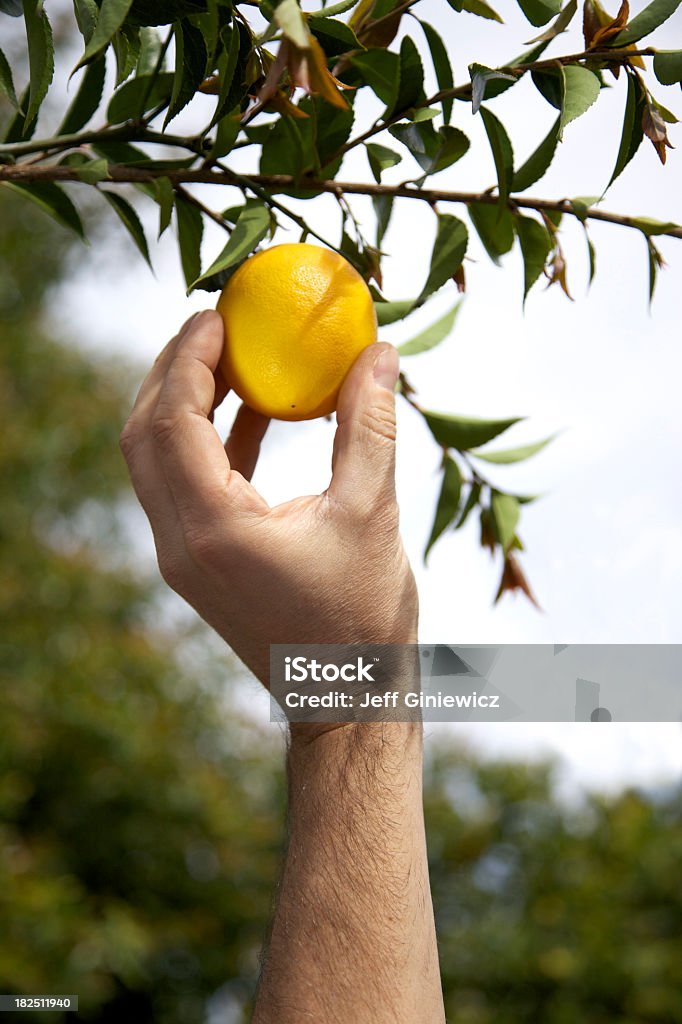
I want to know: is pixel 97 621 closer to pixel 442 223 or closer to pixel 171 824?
pixel 171 824

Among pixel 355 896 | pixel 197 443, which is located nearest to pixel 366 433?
pixel 197 443

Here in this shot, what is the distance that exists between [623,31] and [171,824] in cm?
370

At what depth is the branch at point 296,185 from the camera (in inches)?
21.7

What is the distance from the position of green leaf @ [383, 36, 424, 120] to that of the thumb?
156 mm

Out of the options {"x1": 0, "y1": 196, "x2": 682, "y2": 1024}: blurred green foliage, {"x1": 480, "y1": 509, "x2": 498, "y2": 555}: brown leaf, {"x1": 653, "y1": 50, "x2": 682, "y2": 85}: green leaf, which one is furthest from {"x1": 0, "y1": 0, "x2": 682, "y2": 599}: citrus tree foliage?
{"x1": 0, "y1": 196, "x2": 682, "y2": 1024}: blurred green foliage

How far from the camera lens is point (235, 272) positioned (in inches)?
24.5

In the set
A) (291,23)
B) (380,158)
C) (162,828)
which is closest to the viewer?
(291,23)

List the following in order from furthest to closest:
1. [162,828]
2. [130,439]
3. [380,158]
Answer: [162,828], [130,439], [380,158]

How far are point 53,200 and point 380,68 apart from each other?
25 centimetres

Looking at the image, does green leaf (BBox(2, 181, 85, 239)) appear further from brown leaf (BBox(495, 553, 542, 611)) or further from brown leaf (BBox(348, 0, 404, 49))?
brown leaf (BBox(495, 553, 542, 611))

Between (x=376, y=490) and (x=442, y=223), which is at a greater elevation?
(x=442, y=223)

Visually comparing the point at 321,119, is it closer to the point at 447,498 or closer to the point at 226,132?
the point at 226,132

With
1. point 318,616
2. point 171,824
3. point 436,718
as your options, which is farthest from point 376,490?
point 171,824

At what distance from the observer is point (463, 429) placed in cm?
73
